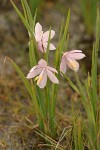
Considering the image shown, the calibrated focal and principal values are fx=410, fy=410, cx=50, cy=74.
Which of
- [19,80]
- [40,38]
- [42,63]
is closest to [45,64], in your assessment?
[42,63]

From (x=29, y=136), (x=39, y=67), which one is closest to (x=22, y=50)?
(x=29, y=136)

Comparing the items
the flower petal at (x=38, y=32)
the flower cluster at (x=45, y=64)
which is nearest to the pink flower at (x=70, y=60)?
the flower cluster at (x=45, y=64)

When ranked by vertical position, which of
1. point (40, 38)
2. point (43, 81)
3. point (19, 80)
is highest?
point (40, 38)

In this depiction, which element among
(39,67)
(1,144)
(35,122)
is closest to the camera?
(39,67)

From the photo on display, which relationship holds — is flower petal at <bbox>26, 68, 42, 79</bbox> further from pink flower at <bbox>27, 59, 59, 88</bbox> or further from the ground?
→ the ground

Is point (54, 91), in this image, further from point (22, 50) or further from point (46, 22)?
point (46, 22)

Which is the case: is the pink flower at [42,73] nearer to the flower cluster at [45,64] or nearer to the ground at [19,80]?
the flower cluster at [45,64]

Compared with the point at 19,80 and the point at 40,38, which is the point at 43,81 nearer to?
the point at 40,38

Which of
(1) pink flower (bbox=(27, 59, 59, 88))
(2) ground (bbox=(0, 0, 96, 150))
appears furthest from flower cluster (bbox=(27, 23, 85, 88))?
(2) ground (bbox=(0, 0, 96, 150))
